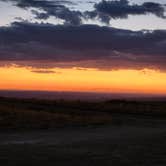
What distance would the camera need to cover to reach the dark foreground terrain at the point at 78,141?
1912 cm

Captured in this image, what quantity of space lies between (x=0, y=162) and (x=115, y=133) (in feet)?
38.2

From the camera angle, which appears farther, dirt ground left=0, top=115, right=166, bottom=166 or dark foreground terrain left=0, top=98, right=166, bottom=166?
dark foreground terrain left=0, top=98, right=166, bottom=166

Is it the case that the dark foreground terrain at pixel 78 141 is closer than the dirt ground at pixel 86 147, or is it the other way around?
the dirt ground at pixel 86 147

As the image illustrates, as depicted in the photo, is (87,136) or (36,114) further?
(36,114)

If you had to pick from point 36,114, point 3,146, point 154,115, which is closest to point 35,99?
point 154,115

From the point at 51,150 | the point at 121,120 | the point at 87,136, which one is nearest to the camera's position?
the point at 51,150

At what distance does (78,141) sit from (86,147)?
2.37 metres

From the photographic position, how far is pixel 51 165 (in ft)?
59.2

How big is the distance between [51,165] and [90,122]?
1731 cm

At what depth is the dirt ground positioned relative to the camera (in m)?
18.9

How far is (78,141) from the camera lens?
82.5ft

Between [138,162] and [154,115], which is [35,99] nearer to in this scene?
[154,115]

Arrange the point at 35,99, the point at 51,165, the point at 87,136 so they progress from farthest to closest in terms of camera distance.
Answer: the point at 35,99
the point at 87,136
the point at 51,165

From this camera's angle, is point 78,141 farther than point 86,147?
Yes
